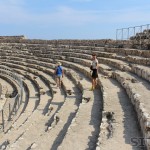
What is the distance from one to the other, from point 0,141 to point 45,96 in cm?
514

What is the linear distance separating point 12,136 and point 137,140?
12.9 ft

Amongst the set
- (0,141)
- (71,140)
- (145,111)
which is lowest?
(0,141)

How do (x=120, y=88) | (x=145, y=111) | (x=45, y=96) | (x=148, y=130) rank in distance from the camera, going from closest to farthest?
(x=148, y=130), (x=145, y=111), (x=120, y=88), (x=45, y=96)

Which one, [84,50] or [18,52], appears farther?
[18,52]

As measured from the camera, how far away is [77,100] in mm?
11367

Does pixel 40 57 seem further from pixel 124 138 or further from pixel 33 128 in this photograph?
pixel 124 138

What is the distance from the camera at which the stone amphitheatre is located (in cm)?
664

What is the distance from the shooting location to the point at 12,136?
346 inches

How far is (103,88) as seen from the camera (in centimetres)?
1082

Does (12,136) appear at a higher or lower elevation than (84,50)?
lower

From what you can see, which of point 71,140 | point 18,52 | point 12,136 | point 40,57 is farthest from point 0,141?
point 18,52

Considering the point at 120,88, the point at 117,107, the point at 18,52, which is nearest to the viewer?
the point at 117,107

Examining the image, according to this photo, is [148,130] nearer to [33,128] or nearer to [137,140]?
[137,140]

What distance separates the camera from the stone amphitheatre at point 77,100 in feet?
21.8
